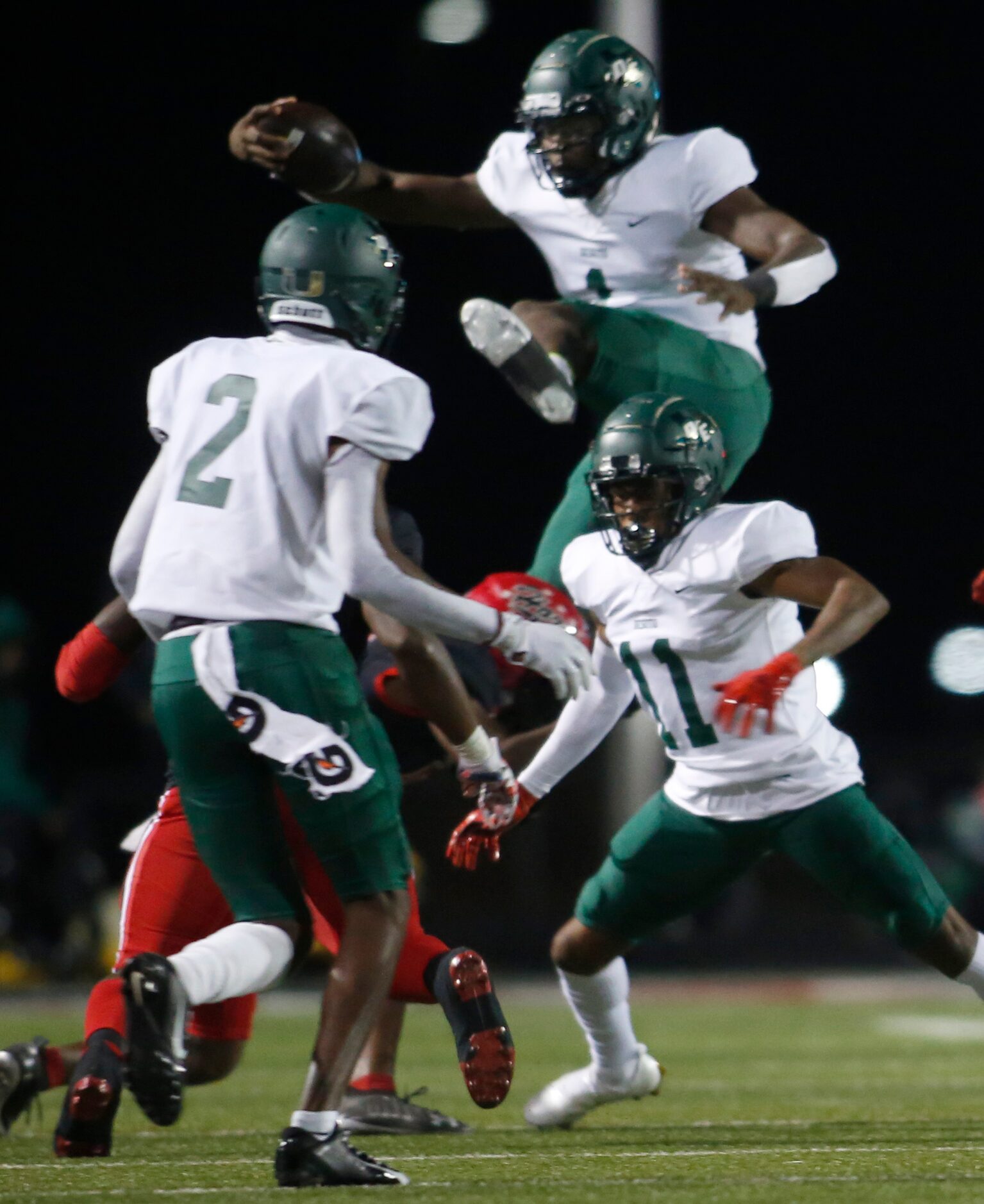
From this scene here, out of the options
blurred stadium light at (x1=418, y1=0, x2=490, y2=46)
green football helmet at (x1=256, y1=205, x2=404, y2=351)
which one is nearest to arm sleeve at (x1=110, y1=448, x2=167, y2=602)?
green football helmet at (x1=256, y1=205, x2=404, y2=351)

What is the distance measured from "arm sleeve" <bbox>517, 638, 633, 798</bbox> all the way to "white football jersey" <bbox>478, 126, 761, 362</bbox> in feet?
2.83

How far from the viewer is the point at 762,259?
189 inches

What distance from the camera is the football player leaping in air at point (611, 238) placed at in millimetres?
4594

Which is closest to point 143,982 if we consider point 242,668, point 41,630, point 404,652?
point 242,668

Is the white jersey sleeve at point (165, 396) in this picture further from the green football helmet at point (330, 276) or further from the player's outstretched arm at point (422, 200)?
the player's outstretched arm at point (422, 200)

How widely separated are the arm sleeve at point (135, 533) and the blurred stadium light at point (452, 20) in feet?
39.8

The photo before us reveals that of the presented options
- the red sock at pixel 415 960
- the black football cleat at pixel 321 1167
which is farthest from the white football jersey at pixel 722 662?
the black football cleat at pixel 321 1167

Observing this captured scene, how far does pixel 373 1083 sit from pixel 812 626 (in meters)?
1.47

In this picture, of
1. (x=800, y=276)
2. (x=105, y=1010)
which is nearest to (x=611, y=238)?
(x=800, y=276)

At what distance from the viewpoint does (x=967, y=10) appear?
16.5 metres

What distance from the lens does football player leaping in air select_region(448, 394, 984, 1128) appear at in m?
4.32

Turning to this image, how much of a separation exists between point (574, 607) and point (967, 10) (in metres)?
13.1

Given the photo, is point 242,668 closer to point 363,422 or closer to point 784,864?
point 363,422

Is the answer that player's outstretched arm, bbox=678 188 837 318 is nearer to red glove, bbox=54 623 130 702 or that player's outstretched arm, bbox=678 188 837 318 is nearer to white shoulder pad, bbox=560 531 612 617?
white shoulder pad, bbox=560 531 612 617
